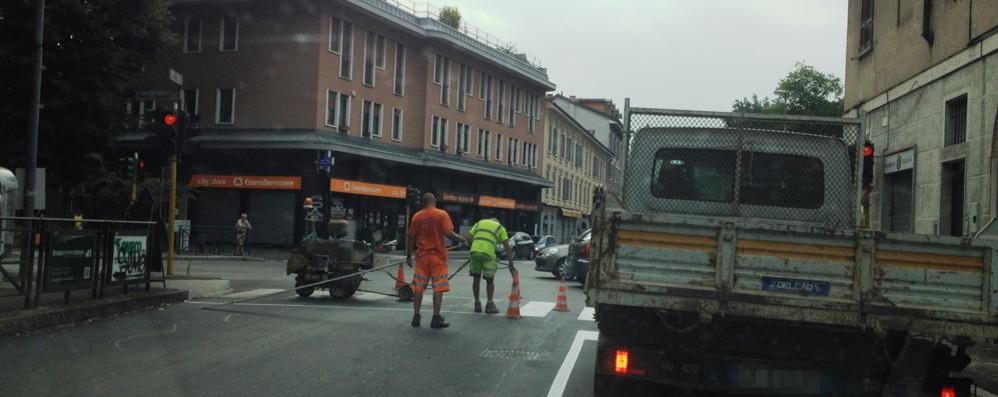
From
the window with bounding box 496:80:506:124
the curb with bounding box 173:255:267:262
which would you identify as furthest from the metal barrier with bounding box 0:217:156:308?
the window with bounding box 496:80:506:124

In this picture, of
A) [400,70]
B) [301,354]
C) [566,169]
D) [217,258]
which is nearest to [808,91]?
[566,169]

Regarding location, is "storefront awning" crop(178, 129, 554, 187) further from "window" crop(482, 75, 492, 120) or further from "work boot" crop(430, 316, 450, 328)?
Answer: "work boot" crop(430, 316, 450, 328)

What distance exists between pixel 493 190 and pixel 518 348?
4272 centimetres

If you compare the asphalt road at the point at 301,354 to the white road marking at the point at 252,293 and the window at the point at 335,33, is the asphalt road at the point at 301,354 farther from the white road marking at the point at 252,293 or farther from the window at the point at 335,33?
the window at the point at 335,33

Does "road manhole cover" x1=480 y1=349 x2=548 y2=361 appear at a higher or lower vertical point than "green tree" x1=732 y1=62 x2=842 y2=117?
lower

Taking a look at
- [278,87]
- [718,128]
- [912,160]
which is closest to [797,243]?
[718,128]

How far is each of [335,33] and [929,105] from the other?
27.6 meters

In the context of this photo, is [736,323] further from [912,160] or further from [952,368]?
[912,160]

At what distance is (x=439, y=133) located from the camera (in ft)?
148

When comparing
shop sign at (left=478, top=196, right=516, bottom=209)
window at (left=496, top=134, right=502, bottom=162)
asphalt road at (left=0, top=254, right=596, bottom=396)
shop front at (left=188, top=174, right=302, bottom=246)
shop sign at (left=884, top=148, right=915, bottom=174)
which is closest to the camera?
asphalt road at (left=0, top=254, right=596, bottom=396)

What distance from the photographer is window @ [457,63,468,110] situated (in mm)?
47062

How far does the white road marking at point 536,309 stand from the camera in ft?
41.7

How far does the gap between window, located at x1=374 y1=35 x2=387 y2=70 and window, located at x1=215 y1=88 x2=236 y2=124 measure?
21.6ft

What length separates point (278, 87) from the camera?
1451 inches
